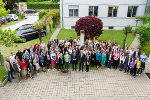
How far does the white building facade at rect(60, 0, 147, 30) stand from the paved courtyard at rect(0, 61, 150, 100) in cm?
1173

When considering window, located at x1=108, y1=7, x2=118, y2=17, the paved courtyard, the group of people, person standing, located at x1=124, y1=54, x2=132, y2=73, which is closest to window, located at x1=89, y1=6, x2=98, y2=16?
window, located at x1=108, y1=7, x2=118, y2=17

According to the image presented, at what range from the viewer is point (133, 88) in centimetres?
813

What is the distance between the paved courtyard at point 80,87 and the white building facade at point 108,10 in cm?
1173

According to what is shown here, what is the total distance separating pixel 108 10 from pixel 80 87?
14125mm

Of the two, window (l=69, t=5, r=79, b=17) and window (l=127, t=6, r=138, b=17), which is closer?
window (l=127, t=6, r=138, b=17)

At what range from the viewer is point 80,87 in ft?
27.1

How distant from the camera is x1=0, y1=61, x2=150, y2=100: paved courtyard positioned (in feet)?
24.8

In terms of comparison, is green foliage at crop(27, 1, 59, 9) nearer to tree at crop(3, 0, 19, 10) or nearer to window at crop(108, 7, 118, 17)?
tree at crop(3, 0, 19, 10)

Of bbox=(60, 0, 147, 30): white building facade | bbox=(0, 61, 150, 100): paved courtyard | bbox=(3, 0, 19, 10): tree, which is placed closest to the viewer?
bbox=(0, 61, 150, 100): paved courtyard

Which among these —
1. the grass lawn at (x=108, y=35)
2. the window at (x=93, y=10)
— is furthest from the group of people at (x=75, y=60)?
the window at (x=93, y=10)

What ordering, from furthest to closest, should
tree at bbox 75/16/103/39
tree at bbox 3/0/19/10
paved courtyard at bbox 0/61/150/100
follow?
tree at bbox 3/0/19/10
tree at bbox 75/16/103/39
paved courtyard at bbox 0/61/150/100

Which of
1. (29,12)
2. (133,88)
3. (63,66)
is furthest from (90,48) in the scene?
(29,12)

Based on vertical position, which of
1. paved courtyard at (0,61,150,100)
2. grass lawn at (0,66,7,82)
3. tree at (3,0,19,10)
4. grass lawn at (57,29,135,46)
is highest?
tree at (3,0,19,10)

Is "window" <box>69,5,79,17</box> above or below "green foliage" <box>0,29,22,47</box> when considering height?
above
